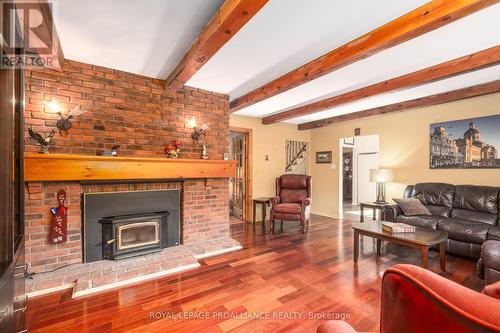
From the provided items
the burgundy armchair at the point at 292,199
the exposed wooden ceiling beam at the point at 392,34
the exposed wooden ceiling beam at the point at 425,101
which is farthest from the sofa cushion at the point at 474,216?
the exposed wooden ceiling beam at the point at 392,34

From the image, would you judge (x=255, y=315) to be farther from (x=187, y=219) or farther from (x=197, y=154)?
(x=197, y=154)

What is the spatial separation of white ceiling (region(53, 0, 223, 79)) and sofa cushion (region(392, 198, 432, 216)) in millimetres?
3629

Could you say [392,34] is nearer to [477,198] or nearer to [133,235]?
[477,198]

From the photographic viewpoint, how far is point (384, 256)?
299 centimetres

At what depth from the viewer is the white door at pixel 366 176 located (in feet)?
22.4

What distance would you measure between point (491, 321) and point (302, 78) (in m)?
2.64

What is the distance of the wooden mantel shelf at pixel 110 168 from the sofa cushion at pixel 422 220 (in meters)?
2.85

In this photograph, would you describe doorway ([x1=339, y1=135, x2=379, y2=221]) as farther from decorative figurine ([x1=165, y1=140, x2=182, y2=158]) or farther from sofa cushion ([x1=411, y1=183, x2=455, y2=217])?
decorative figurine ([x1=165, y1=140, x2=182, y2=158])

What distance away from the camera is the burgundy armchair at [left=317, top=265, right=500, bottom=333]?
40cm

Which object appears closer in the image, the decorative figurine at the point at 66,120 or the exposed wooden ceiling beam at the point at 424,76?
the exposed wooden ceiling beam at the point at 424,76

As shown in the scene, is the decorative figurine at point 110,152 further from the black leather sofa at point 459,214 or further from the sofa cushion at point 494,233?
the sofa cushion at point 494,233

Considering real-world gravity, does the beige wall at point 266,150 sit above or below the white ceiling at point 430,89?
below

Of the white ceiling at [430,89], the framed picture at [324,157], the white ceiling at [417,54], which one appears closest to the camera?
the white ceiling at [417,54]

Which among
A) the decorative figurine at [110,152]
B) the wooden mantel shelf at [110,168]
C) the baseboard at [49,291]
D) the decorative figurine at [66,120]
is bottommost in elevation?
the baseboard at [49,291]
